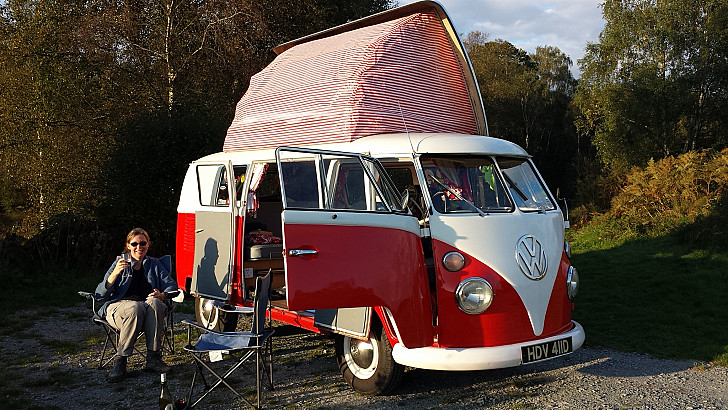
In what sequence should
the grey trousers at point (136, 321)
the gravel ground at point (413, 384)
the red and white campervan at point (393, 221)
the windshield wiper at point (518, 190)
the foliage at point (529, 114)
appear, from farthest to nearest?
the foliage at point (529, 114) < the grey trousers at point (136, 321) < the windshield wiper at point (518, 190) < the gravel ground at point (413, 384) < the red and white campervan at point (393, 221)

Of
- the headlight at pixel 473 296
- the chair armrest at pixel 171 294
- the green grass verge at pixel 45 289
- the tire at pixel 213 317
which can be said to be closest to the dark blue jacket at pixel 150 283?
the chair armrest at pixel 171 294

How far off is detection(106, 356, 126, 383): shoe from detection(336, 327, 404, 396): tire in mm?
2283

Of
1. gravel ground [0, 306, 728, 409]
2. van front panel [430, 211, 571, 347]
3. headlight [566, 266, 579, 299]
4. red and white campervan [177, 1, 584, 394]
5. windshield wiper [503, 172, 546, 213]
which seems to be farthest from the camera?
windshield wiper [503, 172, 546, 213]

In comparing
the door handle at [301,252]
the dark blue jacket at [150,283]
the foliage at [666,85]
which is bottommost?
the dark blue jacket at [150,283]

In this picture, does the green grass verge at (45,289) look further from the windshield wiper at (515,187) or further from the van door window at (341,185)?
→ the windshield wiper at (515,187)

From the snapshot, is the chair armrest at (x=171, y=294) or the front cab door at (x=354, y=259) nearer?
the front cab door at (x=354, y=259)

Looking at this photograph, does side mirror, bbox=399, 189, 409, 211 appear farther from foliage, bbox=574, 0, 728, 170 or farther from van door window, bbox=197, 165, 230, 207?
foliage, bbox=574, 0, 728, 170

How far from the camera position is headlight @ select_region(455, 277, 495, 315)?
5691 mm

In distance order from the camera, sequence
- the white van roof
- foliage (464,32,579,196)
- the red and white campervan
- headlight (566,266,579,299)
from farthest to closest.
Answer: foliage (464,32,579,196) → headlight (566,266,579,299) → the white van roof → the red and white campervan

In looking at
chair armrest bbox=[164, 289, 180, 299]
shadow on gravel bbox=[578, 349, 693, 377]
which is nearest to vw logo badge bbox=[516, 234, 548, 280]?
shadow on gravel bbox=[578, 349, 693, 377]

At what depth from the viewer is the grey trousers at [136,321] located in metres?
6.66

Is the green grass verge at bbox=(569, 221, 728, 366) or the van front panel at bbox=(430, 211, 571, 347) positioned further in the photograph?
the green grass verge at bbox=(569, 221, 728, 366)

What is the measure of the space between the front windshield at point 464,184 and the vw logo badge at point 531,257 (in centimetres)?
40

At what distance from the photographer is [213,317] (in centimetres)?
864
